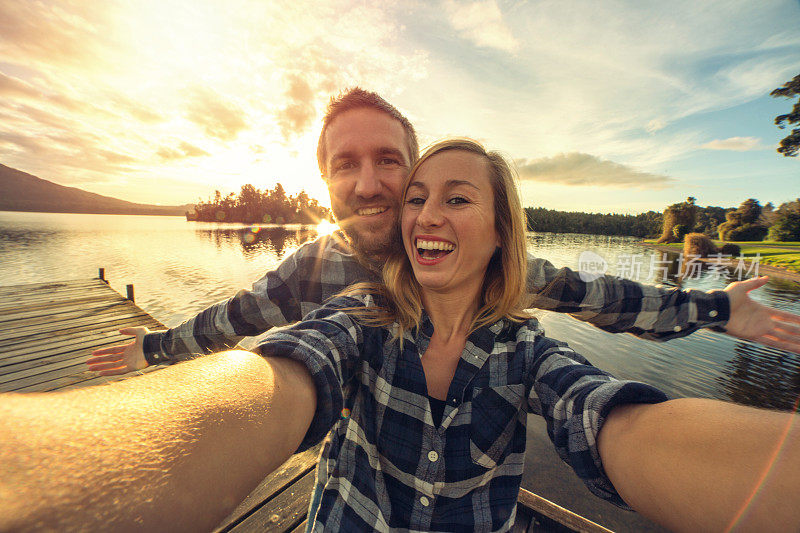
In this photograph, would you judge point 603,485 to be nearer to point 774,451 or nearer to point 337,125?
point 774,451

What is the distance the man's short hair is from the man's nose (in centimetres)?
59

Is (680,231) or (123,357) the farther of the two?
(680,231)

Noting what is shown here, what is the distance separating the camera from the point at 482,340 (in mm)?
1966

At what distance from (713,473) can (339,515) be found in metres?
1.77

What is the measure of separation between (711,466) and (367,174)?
3.11 metres

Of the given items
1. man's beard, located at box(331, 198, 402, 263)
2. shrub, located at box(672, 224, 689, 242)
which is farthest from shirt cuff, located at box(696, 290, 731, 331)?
shrub, located at box(672, 224, 689, 242)

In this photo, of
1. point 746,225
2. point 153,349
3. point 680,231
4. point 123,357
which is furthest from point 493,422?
point 680,231

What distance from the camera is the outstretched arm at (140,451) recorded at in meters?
0.58

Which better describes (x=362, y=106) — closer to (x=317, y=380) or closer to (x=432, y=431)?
(x=317, y=380)

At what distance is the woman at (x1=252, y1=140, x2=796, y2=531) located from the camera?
4.34 feet

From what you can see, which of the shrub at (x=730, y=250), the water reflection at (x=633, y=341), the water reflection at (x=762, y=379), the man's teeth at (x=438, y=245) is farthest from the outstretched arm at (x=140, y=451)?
the shrub at (x=730, y=250)

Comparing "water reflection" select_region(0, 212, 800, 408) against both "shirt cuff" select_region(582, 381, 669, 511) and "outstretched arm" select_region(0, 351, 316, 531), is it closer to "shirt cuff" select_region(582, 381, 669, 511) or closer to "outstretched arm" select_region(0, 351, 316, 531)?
"shirt cuff" select_region(582, 381, 669, 511)

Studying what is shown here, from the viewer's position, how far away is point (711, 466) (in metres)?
0.92

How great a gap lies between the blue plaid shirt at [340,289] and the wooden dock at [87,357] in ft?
5.93
